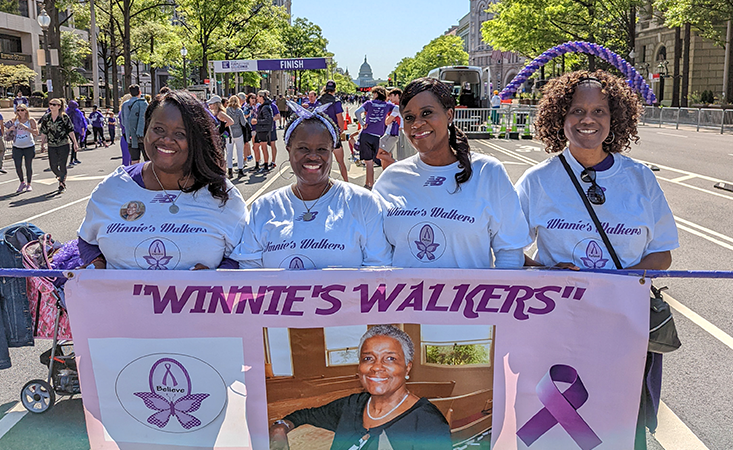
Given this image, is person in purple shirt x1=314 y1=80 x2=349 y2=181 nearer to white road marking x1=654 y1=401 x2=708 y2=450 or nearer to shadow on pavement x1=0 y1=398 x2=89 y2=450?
shadow on pavement x1=0 y1=398 x2=89 y2=450

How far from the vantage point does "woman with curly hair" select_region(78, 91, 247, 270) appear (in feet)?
10.4

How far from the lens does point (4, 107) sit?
4850 cm

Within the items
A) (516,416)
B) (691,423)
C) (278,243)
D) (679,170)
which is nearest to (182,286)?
(278,243)

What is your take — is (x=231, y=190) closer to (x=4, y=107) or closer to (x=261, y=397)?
(x=261, y=397)

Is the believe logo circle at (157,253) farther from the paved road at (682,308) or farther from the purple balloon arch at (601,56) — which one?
the purple balloon arch at (601,56)

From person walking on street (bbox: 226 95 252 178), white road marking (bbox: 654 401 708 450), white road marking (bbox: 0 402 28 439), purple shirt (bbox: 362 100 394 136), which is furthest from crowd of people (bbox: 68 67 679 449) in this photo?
person walking on street (bbox: 226 95 252 178)

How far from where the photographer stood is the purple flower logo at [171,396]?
117 inches

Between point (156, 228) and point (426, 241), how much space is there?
1.34 metres

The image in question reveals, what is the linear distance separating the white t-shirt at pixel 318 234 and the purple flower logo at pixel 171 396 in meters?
0.60

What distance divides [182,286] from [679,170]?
16515mm

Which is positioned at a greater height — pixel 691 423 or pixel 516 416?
pixel 516 416

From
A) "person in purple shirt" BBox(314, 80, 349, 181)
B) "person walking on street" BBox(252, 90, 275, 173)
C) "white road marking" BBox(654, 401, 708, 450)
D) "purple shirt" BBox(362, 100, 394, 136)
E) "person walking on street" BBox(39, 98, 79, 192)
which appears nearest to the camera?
"white road marking" BBox(654, 401, 708, 450)

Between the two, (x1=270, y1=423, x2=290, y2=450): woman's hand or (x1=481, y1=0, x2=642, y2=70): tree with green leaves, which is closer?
(x1=270, y1=423, x2=290, y2=450): woman's hand

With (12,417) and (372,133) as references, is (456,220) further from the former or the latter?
(372,133)
